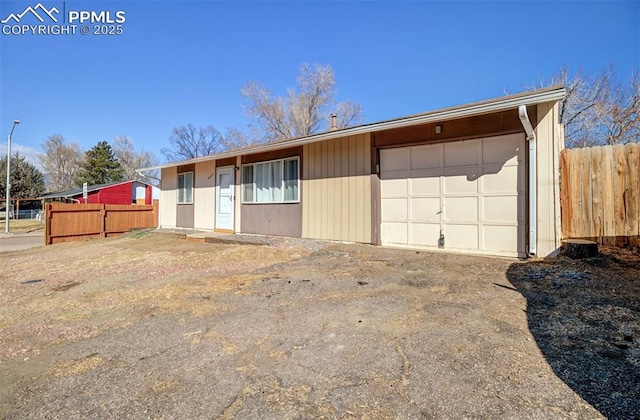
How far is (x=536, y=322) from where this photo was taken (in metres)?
2.65

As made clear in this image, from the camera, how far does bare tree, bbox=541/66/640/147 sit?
38.5 ft

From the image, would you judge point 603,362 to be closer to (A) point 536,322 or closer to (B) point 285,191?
(A) point 536,322

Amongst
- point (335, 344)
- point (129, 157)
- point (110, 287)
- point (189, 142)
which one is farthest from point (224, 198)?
point (129, 157)

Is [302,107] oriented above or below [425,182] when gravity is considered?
above

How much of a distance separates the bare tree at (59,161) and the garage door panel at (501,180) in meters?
50.7

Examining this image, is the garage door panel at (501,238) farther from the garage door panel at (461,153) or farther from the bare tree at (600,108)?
the bare tree at (600,108)

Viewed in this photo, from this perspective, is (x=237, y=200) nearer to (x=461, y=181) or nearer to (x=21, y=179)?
(x=461, y=181)

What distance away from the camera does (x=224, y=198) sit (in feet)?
34.4

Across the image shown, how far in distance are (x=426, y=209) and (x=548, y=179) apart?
205 cm

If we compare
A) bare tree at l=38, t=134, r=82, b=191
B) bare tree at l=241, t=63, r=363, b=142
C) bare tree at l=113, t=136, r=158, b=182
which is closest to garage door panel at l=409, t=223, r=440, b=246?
bare tree at l=241, t=63, r=363, b=142

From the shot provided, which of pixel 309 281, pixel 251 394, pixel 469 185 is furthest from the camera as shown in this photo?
pixel 469 185

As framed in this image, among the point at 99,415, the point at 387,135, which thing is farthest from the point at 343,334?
the point at 387,135

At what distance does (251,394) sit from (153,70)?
14168mm

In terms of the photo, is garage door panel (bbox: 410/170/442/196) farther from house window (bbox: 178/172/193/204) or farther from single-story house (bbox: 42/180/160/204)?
single-story house (bbox: 42/180/160/204)
